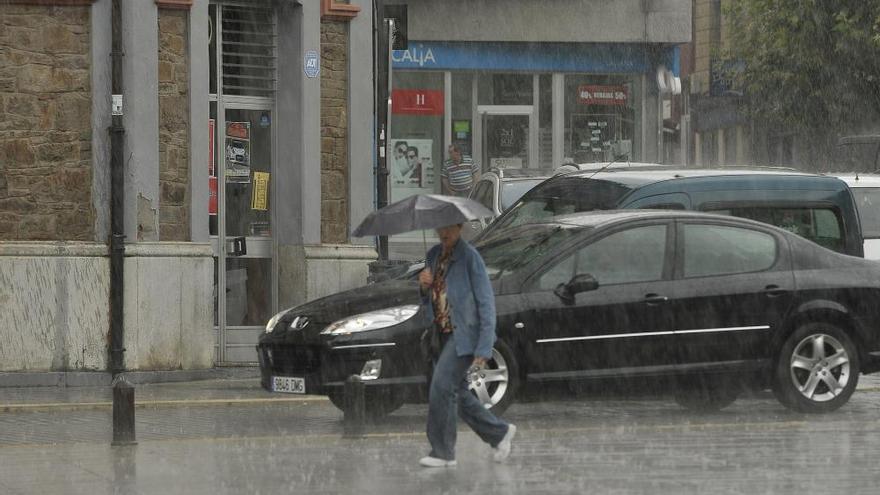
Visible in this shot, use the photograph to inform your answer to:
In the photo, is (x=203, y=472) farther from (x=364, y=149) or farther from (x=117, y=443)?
(x=364, y=149)

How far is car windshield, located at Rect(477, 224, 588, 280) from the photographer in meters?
14.1

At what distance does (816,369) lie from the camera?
47.0ft

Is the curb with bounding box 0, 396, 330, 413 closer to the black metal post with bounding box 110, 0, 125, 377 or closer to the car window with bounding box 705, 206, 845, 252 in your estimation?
the black metal post with bounding box 110, 0, 125, 377

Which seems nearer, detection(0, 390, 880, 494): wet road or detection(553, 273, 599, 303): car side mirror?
detection(0, 390, 880, 494): wet road

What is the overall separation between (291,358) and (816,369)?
13.1ft

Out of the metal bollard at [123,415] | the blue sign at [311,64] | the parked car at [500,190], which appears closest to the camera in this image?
the metal bollard at [123,415]

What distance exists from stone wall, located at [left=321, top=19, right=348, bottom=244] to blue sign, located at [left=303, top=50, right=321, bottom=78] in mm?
229

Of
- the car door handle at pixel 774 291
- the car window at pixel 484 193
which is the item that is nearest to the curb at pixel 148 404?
the car door handle at pixel 774 291

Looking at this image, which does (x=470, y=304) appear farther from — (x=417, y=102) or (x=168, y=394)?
(x=417, y=102)

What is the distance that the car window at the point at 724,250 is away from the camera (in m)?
14.4

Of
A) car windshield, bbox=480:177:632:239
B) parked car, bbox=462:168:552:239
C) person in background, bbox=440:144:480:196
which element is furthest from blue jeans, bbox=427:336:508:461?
person in background, bbox=440:144:480:196

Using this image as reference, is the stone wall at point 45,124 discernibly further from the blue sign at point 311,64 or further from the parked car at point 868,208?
the parked car at point 868,208

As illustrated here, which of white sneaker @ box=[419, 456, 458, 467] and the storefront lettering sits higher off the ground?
the storefront lettering

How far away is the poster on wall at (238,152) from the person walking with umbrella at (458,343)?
27.2ft
